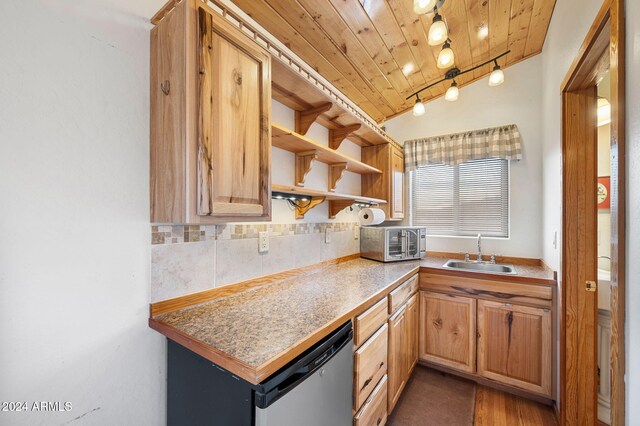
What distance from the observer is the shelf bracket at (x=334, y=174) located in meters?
2.14

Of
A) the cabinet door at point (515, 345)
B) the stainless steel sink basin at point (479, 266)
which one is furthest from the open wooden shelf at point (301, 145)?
the cabinet door at point (515, 345)

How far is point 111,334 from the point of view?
98 cm

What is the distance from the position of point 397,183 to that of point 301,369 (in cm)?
227

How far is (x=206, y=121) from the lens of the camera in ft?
3.12

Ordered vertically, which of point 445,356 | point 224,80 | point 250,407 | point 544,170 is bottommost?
point 445,356

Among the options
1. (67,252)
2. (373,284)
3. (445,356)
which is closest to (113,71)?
(67,252)

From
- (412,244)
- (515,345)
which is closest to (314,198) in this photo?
(412,244)

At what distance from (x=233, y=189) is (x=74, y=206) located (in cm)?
52

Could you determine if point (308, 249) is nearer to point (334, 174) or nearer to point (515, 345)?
point (334, 174)

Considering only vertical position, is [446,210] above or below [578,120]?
below

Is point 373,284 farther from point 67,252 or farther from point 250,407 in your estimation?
point 67,252

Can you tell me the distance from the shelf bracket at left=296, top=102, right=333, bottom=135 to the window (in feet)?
5.66

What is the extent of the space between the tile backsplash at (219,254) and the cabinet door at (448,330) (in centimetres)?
109

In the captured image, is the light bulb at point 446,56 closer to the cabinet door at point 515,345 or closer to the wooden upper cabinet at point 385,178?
the wooden upper cabinet at point 385,178
